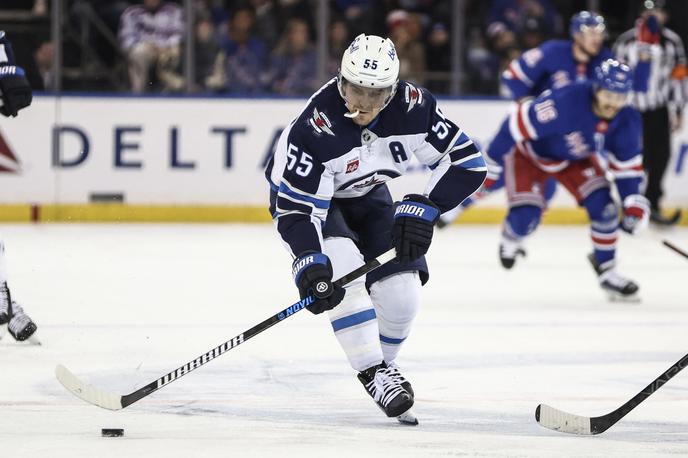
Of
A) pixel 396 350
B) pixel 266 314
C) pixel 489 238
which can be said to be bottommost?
pixel 489 238

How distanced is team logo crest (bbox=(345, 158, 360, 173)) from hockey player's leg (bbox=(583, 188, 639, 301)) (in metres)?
3.15

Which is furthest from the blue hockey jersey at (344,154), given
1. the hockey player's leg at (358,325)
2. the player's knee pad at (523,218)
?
the player's knee pad at (523,218)

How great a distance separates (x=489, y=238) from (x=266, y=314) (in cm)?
365

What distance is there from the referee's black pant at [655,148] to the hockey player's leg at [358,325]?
21.4ft

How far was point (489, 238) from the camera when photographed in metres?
10.0

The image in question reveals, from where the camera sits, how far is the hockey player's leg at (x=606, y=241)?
286 inches

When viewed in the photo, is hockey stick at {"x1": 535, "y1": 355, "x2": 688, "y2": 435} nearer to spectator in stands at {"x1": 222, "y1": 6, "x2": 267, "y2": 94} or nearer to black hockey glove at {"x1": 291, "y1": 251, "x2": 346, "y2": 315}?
black hockey glove at {"x1": 291, "y1": 251, "x2": 346, "y2": 315}

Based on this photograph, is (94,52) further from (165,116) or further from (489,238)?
(489,238)

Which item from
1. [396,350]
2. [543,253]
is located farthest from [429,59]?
[396,350]

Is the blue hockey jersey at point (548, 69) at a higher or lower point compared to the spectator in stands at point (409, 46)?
higher

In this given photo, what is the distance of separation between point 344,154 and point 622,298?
3405 mm

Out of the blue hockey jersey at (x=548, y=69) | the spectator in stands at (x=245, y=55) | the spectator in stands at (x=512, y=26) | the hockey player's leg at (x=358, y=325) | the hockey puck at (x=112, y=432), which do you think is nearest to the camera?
the hockey puck at (x=112, y=432)

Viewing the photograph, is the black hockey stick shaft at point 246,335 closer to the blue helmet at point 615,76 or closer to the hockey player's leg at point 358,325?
the hockey player's leg at point 358,325

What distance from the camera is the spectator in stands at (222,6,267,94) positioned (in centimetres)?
1066
